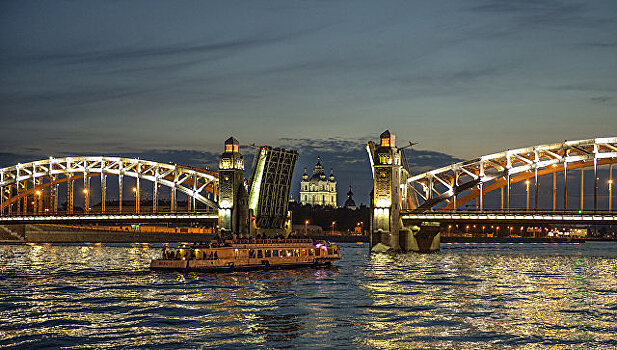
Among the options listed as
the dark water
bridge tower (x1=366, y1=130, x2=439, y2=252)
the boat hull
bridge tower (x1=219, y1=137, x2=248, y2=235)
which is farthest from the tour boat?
bridge tower (x1=219, y1=137, x2=248, y2=235)

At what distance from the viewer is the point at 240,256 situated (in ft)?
203

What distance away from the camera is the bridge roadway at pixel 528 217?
9394 cm

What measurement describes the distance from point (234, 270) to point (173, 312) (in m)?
23.0

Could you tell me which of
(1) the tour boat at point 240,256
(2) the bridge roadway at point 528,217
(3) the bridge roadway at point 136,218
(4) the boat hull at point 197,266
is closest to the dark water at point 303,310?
(4) the boat hull at point 197,266

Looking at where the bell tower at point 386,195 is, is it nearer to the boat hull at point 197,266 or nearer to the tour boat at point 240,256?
the tour boat at point 240,256

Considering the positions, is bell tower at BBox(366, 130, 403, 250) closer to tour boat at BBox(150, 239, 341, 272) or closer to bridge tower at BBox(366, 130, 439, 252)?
bridge tower at BBox(366, 130, 439, 252)

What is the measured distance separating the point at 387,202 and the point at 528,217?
1649 cm

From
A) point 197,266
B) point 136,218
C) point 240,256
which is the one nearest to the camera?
point 197,266

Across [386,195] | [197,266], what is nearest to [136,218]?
[386,195]

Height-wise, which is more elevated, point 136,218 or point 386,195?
point 386,195

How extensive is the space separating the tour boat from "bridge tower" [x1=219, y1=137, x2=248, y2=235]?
4296 centimetres

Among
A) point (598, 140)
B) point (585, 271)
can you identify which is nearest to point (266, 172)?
point (598, 140)

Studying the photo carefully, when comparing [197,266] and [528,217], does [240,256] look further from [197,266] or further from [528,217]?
[528,217]

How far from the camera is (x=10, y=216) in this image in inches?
4995
